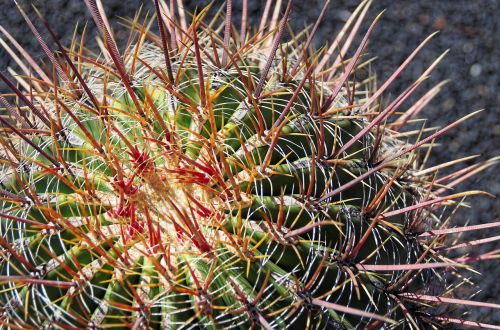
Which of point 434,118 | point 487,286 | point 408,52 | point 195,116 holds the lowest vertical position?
point 487,286

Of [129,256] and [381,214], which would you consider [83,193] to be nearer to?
[129,256]

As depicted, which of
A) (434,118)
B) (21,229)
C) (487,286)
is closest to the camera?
(21,229)

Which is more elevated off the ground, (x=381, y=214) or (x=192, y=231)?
(x=192, y=231)

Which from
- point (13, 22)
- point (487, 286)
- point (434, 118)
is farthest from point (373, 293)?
point (13, 22)

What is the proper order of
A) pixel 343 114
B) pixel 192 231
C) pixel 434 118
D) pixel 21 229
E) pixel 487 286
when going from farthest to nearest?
pixel 434 118 → pixel 487 286 → pixel 343 114 → pixel 21 229 → pixel 192 231

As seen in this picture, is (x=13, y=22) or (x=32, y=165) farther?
(x=13, y=22)

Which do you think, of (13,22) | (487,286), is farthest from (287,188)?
(13,22)

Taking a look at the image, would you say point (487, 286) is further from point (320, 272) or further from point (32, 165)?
point (32, 165)

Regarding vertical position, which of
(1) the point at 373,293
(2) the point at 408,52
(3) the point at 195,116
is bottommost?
(2) the point at 408,52

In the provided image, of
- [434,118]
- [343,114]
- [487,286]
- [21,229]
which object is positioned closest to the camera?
[21,229]
